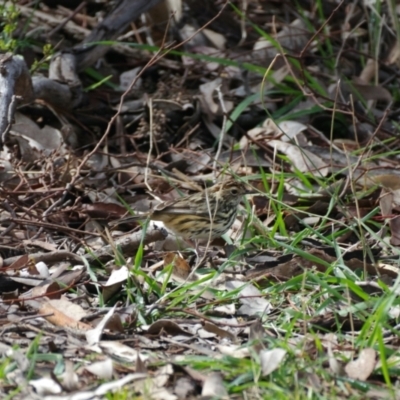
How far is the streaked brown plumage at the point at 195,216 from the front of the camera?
621cm

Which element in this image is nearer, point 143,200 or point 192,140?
point 143,200

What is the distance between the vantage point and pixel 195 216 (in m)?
6.30

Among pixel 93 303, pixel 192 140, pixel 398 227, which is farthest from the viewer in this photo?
pixel 192 140

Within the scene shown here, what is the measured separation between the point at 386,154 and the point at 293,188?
74 cm

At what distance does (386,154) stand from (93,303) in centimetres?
285

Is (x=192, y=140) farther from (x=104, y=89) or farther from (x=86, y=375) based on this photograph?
(x=86, y=375)

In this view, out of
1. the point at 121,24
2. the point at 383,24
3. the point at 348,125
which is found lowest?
the point at 348,125

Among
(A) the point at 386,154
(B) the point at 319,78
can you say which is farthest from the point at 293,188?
(B) the point at 319,78

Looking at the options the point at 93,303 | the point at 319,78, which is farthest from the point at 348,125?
the point at 93,303

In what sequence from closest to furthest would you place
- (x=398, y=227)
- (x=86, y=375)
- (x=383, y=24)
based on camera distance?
(x=86, y=375), (x=398, y=227), (x=383, y=24)

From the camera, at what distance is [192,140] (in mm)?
8156

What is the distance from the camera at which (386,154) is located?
6.99 metres

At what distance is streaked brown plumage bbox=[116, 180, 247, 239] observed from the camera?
621 centimetres

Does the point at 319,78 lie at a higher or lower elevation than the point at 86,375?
lower
